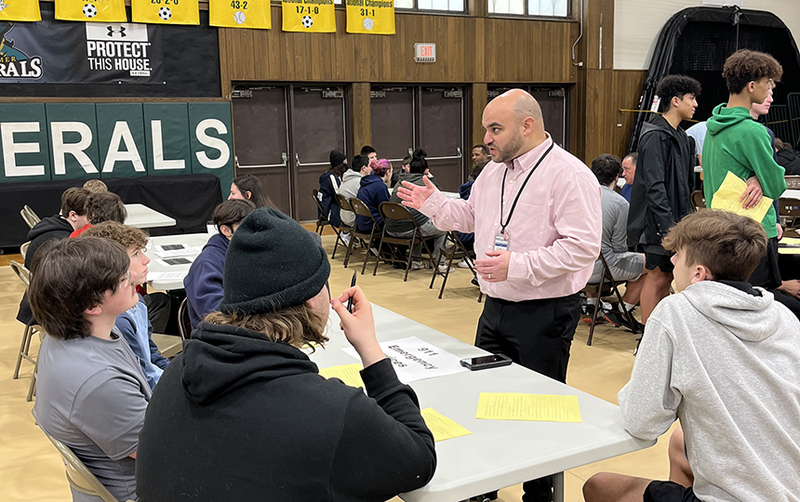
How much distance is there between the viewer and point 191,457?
116cm

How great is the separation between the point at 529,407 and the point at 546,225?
89 cm

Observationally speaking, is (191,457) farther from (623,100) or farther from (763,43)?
(763,43)

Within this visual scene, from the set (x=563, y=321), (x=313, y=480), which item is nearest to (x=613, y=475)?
(x=563, y=321)

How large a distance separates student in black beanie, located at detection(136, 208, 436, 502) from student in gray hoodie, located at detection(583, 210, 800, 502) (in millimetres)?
628

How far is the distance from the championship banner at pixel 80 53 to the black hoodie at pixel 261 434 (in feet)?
29.2

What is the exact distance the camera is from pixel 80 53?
29.2 feet

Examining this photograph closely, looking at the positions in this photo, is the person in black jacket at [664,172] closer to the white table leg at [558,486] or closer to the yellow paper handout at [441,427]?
the white table leg at [558,486]

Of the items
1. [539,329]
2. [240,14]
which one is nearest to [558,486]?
[539,329]

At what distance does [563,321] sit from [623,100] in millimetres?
10481

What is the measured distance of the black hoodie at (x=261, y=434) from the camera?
1124 millimetres

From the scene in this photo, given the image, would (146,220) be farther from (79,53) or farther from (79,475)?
(79,475)

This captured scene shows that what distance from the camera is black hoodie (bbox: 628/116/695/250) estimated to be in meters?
3.92

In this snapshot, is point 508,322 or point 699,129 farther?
point 699,129

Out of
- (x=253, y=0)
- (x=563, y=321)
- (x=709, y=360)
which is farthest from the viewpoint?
(x=253, y=0)
